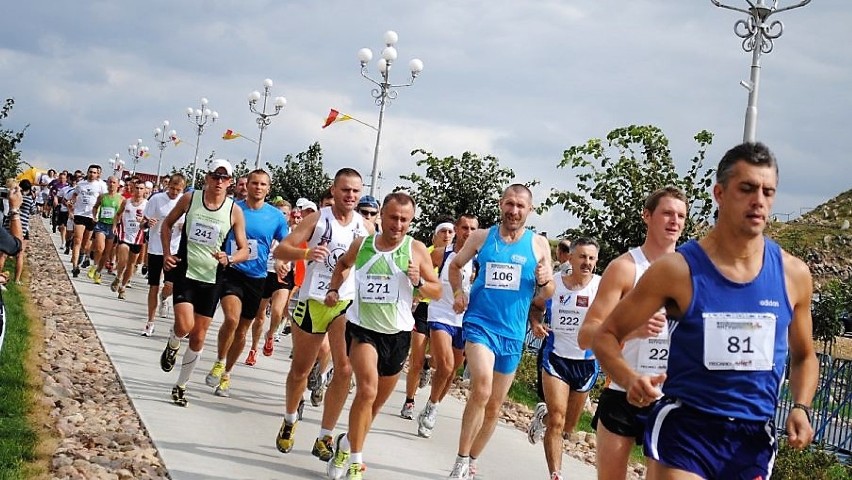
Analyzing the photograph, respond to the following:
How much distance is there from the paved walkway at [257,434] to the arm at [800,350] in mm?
3806

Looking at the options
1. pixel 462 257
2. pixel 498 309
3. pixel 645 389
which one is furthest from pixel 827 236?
pixel 645 389

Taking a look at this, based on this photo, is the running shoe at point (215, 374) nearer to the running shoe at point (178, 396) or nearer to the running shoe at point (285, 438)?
the running shoe at point (178, 396)

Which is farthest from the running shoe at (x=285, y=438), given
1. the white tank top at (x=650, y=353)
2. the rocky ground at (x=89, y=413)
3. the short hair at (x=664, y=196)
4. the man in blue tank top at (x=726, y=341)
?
the man in blue tank top at (x=726, y=341)

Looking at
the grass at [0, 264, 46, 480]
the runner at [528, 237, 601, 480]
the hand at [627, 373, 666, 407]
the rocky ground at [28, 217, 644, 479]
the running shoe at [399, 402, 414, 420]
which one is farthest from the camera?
the running shoe at [399, 402, 414, 420]

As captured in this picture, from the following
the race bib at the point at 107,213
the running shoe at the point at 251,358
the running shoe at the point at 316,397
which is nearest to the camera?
the running shoe at the point at 316,397

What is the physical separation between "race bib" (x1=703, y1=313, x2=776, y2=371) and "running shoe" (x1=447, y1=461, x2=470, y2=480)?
3.85 m

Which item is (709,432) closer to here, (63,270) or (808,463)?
(808,463)

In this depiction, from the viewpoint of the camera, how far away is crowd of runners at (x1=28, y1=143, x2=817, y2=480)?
3.92 metres

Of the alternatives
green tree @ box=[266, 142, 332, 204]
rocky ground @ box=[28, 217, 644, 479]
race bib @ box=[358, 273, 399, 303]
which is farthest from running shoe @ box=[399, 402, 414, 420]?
green tree @ box=[266, 142, 332, 204]

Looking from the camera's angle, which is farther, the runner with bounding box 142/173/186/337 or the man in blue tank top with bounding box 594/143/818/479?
the runner with bounding box 142/173/186/337

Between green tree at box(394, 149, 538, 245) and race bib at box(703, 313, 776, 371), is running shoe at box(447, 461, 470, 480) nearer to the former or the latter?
race bib at box(703, 313, 776, 371)

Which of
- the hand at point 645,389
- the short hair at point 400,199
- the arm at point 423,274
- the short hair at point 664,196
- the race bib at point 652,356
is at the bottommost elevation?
the hand at point 645,389

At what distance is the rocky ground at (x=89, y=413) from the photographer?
6684 mm

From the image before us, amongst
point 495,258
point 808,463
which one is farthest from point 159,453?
point 808,463
